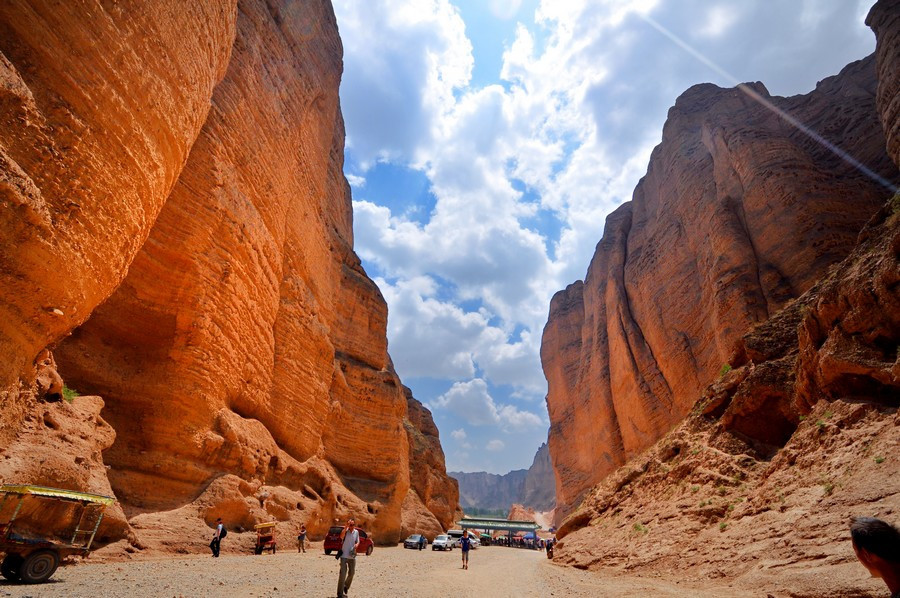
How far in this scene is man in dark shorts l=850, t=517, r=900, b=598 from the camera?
1986 millimetres

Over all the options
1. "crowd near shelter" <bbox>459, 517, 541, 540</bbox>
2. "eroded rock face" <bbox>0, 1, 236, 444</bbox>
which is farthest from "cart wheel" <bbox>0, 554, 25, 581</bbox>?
"crowd near shelter" <bbox>459, 517, 541, 540</bbox>

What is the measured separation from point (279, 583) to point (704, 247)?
38.3 m

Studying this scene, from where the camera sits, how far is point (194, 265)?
15344 millimetres

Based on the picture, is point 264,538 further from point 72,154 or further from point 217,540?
point 72,154

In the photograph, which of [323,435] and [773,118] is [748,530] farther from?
[773,118]

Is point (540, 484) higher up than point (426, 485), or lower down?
higher up

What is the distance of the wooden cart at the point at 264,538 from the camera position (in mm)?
15695

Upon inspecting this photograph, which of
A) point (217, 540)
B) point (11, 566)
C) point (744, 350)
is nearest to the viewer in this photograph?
point (11, 566)

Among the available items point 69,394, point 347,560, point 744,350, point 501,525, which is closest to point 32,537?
point 69,394

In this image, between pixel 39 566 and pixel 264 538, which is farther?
pixel 264 538

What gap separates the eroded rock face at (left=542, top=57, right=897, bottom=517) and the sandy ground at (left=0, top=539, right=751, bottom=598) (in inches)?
957

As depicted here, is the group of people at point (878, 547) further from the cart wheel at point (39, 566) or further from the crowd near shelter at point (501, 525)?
the crowd near shelter at point (501, 525)

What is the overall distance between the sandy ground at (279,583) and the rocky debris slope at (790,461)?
121 cm

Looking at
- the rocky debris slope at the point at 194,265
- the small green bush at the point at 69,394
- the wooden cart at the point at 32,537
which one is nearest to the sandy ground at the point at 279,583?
the wooden cart at the point at 32,537
